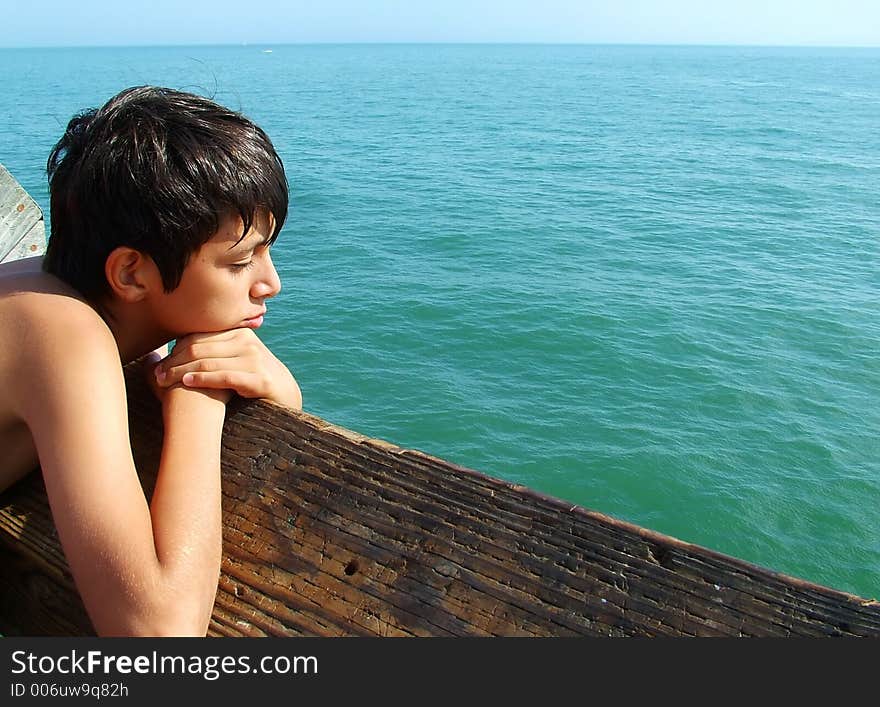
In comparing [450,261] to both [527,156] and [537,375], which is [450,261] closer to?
[537,375]

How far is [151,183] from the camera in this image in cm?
181

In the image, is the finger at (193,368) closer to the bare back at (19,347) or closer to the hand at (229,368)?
the hand at (229,368)

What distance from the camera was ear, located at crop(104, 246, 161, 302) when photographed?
186cm

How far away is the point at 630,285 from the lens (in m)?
18.9

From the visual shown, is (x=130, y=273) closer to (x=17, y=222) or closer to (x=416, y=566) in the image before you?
(x=416, y=566)

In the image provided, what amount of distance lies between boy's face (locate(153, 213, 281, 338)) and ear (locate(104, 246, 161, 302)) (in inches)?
1.7

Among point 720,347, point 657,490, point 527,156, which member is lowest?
point 657,490

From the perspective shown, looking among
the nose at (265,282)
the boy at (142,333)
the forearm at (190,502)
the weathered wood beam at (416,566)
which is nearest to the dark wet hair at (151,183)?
the boy at (142,333)

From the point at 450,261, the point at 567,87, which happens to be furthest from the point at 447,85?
the point at 450,261

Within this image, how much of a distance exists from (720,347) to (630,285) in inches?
159

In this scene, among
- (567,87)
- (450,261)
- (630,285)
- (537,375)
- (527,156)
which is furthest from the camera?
(567,87)

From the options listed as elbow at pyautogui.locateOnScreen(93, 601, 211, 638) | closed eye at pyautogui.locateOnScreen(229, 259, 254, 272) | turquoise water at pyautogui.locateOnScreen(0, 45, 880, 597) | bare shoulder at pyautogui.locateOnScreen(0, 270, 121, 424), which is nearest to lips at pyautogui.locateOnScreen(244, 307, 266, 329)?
closed eye at pyautogui.locateOnScreen(229, 259, 254, 272)

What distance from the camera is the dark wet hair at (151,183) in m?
1.81

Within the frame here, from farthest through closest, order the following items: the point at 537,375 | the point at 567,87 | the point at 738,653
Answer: the point at 567,87 < the point at 537,375 < the point at 738,653
